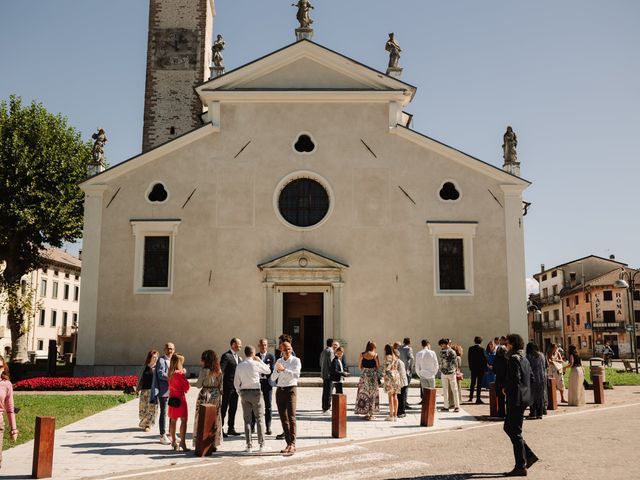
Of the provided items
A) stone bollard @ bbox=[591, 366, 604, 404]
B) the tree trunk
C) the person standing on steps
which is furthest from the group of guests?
the tree trunk

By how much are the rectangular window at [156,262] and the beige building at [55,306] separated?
1449 inches

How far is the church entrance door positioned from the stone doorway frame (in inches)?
22.8

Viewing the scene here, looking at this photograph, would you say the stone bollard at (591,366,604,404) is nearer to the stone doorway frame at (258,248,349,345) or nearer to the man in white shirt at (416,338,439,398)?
the man in white shirt at (416,338,439,398)

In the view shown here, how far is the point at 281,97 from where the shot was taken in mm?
25062

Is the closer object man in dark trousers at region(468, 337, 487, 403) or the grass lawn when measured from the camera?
the grass lawn

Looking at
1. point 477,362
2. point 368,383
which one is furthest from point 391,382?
point 477,362

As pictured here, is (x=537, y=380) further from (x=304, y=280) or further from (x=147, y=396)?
(x=304, y=280)

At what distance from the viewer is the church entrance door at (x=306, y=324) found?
24.4 m

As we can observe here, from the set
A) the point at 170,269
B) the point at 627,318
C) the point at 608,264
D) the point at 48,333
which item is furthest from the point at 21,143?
the point at 608,264

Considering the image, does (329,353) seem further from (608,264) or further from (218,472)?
(608,264)

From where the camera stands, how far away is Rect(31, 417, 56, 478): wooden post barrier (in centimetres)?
883

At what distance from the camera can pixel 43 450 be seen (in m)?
8.86

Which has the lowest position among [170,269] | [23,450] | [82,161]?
[23,450]

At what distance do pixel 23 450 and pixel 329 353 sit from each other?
7.05m
